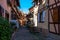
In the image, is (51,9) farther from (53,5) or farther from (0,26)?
(0,26)

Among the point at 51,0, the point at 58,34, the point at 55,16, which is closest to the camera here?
the point at 58,34

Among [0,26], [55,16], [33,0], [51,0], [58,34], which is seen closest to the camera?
[0,26]

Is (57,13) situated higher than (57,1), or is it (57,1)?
(57,1)

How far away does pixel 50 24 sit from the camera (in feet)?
57.0

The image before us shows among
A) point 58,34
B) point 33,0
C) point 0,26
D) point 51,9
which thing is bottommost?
point 58,34

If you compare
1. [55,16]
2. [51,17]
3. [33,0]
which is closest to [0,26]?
[55,16]

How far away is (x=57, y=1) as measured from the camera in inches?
595

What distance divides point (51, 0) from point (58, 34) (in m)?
3.86

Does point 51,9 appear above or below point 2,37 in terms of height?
above

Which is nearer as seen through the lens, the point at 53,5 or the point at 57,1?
the point at 57,1

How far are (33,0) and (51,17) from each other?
10697mm

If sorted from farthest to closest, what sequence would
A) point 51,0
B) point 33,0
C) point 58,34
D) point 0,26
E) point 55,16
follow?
point 33,0 < point 51,0 < point 55,16 < point 58,34 < point 0,26

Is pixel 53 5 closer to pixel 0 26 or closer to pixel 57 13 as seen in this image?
pixel 57 13

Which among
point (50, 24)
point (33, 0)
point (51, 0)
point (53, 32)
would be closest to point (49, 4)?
point (51, 0)
